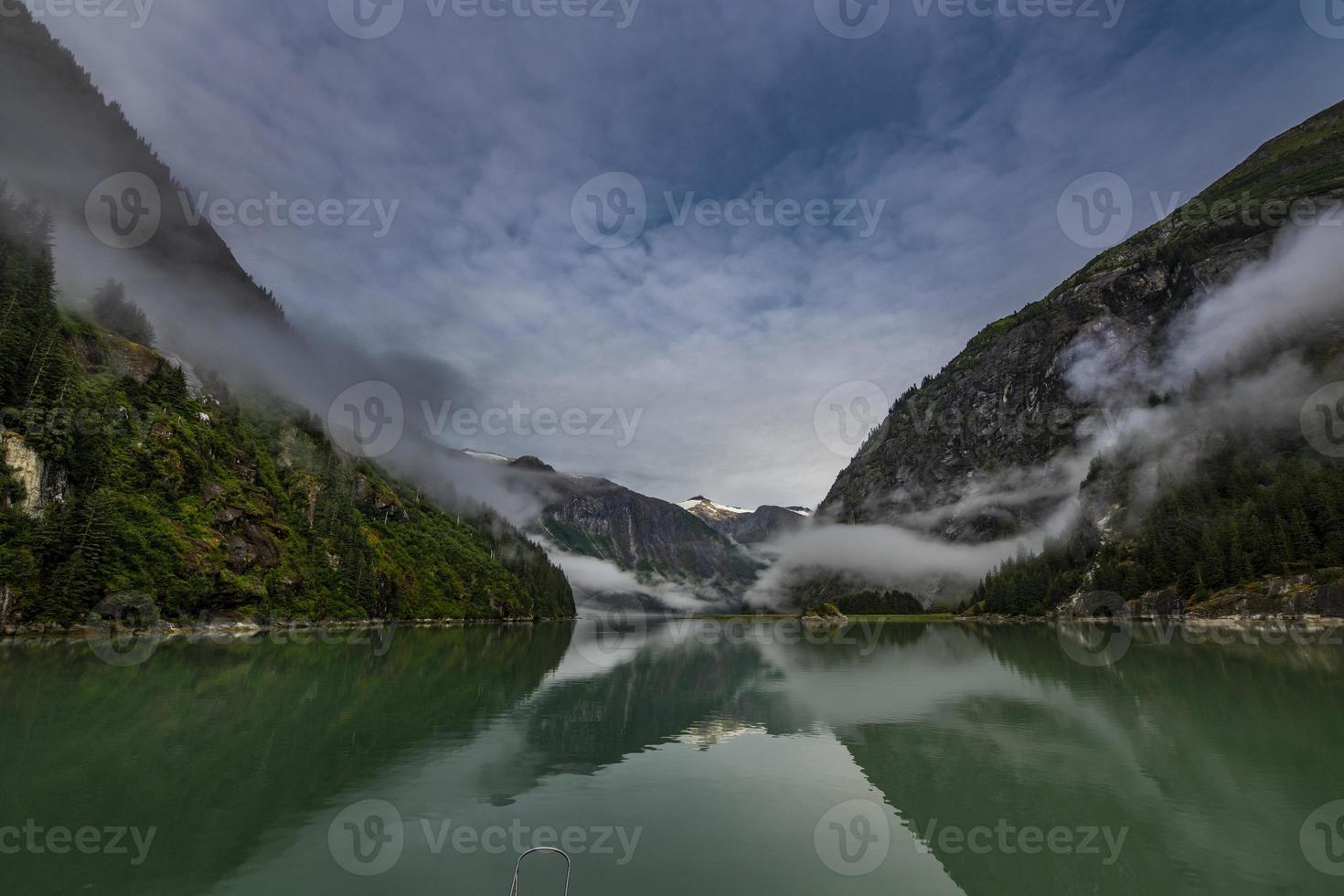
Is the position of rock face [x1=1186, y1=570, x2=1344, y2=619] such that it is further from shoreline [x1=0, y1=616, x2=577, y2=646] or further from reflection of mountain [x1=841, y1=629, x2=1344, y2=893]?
shoreline [x1=0, y1=616, x2=577, y2=646]

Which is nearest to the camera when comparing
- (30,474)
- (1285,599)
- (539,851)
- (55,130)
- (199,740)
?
(539,851)

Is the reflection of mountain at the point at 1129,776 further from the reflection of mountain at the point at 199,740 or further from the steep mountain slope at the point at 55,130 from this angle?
the steep mountain slope at the point at 55,130

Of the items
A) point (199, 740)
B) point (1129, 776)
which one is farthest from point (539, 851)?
point (1129, 776)

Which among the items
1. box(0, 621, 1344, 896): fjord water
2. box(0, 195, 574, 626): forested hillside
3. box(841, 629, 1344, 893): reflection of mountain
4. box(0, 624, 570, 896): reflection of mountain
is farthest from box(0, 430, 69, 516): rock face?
box(841, 629, 1344, 893): reflection of mountain

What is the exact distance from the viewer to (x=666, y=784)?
70.9 ft

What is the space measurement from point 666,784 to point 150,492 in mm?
98217

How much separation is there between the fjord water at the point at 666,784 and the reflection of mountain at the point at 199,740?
15cm

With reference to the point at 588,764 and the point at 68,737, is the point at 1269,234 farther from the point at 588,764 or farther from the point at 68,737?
the point at 68,737

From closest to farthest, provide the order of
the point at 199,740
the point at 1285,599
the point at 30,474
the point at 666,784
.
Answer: the point at 666,784, the point at 199,740, the point at 30,474, the point at 1285,599

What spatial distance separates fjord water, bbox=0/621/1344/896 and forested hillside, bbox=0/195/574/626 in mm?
27477

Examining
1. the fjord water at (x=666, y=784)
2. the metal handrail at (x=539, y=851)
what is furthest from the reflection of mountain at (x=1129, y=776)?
the metal handrail at (x=539, y=851)

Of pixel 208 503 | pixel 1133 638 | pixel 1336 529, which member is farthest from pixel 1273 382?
pixel 208 503

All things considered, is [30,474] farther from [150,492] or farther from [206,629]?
[206,629]

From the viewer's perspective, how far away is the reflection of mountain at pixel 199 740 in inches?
599
